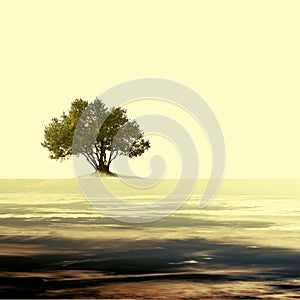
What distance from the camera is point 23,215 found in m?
30.2

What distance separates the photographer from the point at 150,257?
58.2ft

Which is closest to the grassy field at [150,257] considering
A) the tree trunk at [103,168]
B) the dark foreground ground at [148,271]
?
the dark foreground ground at [148,271]

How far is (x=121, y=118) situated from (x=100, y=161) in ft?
23.2

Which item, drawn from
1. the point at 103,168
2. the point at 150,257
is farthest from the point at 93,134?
the point at 150,257

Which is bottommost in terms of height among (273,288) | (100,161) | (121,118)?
(273,288)

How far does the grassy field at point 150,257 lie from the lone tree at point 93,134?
49.4 metres

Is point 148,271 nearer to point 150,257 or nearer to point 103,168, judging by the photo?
point 150,257

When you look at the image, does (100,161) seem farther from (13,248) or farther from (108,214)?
(13,248)

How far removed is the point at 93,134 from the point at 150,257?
205 feet

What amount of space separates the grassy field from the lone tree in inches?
1945

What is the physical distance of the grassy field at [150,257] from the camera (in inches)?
535

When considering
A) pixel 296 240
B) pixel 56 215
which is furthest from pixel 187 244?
pixel 56 215

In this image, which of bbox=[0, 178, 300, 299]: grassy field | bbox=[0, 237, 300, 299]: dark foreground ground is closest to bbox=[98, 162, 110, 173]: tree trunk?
bbox=[0, 178, 300, 299]: grassy field

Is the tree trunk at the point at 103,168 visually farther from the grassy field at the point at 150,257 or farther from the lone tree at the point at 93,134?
the grassy field at the point at 150,257
